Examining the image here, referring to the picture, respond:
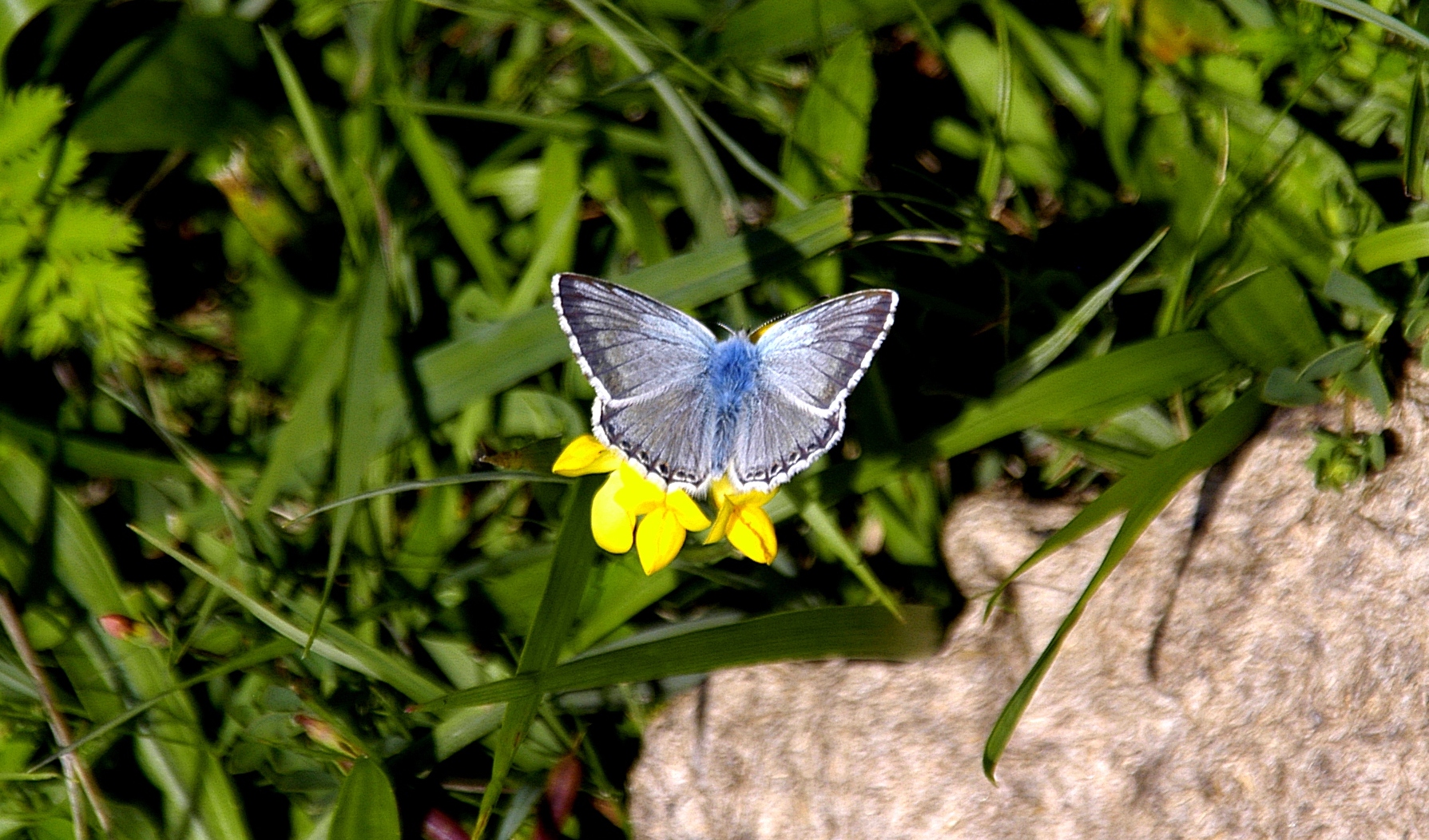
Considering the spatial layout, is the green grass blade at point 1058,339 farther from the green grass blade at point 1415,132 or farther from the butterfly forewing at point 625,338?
the butterfly forewing at point 625,338

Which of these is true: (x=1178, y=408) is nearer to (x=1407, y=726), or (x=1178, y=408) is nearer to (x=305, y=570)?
(x=1407, y=726)

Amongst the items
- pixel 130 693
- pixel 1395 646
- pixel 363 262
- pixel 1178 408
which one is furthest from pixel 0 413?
pixel 1395 646

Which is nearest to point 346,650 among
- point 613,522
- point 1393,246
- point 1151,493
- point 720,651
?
point 613,522

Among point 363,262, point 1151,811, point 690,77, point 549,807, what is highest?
point 690,77

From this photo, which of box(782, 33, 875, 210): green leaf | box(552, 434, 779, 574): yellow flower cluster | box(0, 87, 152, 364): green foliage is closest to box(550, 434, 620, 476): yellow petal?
box(552, 434, 779, 574): yellow flower cluster

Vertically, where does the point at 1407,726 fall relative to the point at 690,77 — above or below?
below

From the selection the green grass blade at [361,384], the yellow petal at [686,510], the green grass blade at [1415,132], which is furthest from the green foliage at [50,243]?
the green grass blade at [1415,132]
